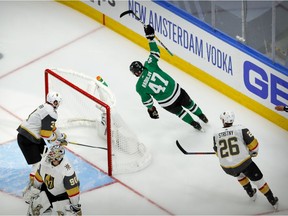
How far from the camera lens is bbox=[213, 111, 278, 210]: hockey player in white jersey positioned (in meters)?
8.88

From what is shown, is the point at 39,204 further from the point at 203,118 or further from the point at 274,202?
the point at 203,118

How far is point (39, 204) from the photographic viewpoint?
873 cm

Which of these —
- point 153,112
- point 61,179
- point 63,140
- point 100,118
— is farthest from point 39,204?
point 153,112

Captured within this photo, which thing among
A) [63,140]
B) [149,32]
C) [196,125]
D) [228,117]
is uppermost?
[149,32]

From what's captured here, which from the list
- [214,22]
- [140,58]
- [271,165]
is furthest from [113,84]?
[271,165]

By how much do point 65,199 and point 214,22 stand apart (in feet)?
9.65

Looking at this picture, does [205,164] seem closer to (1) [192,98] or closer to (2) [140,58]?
(1) [192,98]

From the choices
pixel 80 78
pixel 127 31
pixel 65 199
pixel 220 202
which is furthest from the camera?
pixel 127 31

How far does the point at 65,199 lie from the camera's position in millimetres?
8656

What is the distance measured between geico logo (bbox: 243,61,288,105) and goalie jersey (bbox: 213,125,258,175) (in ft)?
4.63

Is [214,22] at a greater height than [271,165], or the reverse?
[214,22]

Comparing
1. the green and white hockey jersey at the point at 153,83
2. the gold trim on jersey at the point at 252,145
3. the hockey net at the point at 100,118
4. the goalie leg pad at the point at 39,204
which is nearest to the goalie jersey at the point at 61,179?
the goalie leg pad at the point at 39,204

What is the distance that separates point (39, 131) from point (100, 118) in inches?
39.5

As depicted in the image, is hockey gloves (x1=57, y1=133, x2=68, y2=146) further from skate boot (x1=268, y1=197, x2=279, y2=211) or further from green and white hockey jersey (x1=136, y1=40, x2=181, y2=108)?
skate boot (x1=268, y1=197, x2=279, y2=211)
